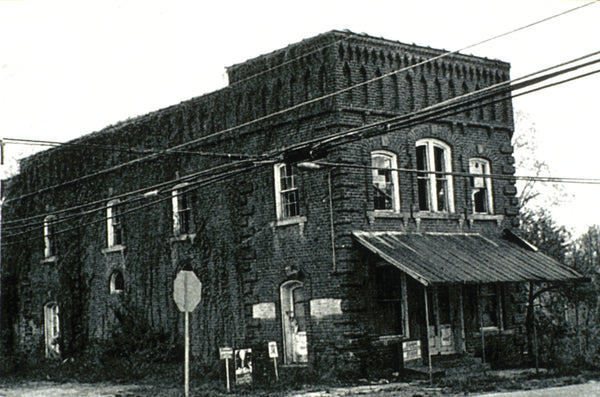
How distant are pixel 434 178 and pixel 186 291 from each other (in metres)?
9.55

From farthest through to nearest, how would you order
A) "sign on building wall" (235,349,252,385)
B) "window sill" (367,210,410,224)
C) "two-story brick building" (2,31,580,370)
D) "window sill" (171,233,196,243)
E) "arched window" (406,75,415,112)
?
1. "window sill" (171,233,196,243)
2. "arched window" (406,75,415,112)
3. "window sill" (367,210,410,224)
4. "two-story brick building" (2,31,580,370)
5. "sign on building wall" (235,349,252,385)

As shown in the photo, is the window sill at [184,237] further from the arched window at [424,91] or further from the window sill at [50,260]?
the arched window at [424,91]

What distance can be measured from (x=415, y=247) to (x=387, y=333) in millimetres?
2354

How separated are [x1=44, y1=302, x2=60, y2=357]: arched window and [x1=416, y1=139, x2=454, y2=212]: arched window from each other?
1629cm

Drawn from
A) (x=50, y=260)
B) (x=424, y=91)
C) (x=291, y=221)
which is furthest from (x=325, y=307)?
(x=50, y=260)

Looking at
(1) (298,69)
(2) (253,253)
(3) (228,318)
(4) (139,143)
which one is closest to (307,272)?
(2) (253,253)

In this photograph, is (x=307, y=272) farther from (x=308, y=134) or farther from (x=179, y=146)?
(x=179, y=146)

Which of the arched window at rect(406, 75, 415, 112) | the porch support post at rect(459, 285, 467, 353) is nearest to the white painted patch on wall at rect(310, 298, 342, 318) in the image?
the porch support post at rect(459, 285, 467, 353)

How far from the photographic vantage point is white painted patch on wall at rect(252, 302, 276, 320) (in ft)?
77.2

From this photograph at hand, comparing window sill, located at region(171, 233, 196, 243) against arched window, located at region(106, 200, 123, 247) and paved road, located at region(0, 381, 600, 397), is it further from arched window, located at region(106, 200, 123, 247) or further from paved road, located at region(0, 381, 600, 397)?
paved road, located at region(0, 381, 600, 397)

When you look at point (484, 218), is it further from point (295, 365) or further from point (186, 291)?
point (186, 291)

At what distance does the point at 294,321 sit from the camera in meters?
23.2

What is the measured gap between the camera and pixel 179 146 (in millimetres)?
26562

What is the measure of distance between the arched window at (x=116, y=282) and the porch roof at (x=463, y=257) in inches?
454
